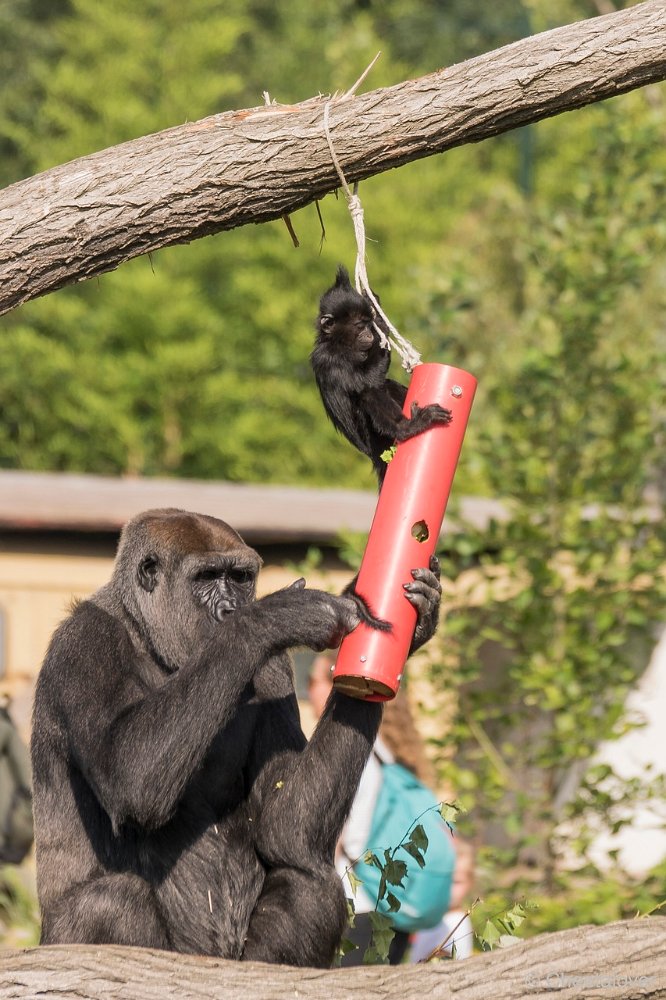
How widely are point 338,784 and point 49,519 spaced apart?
5.43 m

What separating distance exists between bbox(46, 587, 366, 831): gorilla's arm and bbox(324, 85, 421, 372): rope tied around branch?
0.69m

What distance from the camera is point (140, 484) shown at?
10859 millimetres

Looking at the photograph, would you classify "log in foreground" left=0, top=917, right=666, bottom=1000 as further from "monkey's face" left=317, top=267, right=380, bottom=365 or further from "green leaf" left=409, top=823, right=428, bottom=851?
"monkey's face" left=317, top=267, right=380, bottom=365

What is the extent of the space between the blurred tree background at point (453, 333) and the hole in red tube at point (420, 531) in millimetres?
3042

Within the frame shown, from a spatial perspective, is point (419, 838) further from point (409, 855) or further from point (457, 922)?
point (457, 922)

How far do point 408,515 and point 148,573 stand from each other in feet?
2.88

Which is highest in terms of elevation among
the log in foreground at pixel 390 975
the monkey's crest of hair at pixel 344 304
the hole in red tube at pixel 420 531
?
the monkey's crest of hair at pixel 344 304

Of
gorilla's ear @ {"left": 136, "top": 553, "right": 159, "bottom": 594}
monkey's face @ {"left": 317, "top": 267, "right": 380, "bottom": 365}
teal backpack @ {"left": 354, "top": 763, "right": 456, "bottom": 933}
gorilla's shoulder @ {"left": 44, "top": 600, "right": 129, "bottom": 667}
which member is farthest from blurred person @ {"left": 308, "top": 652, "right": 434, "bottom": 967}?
monkey's face @ {"left": 317, "top": 267, "right": 380, "bottom": 365}

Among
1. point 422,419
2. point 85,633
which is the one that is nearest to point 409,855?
point 85,633

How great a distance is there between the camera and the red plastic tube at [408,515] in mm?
3668

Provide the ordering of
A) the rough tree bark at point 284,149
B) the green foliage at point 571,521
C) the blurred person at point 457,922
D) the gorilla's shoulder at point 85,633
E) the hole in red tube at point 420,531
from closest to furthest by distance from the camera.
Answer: the rough tree bark at point 284,149 < the hole in red tube at point 420,531 < the gorilla's shoulder at point 85,633 < the blurred person at point 457,922 < the green foliage at point 571,521

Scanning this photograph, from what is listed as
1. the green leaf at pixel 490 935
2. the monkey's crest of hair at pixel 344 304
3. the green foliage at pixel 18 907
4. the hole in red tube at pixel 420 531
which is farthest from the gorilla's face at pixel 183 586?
the green foliage at pixel 18 907

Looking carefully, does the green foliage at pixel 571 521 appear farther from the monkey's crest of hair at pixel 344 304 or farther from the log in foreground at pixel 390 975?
the log in foreground at pixel 390 975

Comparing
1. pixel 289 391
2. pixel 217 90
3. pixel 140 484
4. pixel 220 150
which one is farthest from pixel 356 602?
pixel 217 90
